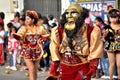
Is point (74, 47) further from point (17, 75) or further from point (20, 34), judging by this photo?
point (17, 75)

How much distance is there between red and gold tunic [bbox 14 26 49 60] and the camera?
9.20 m

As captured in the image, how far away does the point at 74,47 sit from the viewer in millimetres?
5414

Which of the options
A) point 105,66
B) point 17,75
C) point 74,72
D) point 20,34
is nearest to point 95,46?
point 74,72

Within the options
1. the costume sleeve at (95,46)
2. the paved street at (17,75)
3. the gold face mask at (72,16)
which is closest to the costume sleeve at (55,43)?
the gold face mask at (72,16)

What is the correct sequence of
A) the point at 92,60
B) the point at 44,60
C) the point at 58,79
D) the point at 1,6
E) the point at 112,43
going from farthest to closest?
1. the point at 1,6
2. the point at 44,60
3. the point at 112,43
4. the point at 58,79
5. the point at 92,60

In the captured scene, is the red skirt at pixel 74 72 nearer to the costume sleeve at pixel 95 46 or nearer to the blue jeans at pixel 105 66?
the costume sleeve at pixel 95 46

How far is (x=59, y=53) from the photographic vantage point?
5.50m

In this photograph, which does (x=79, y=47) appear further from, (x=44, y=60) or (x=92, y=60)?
(x=44, y=60)

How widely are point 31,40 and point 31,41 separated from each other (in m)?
0.02

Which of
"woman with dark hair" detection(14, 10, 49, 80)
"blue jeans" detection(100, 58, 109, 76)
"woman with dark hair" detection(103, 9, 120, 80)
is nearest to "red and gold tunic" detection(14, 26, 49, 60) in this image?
"woman with dark hair" detection(14, 10, 49, 80)

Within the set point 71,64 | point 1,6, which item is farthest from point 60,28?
point 1,6

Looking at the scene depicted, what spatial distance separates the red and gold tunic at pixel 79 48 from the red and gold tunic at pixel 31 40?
3770mm

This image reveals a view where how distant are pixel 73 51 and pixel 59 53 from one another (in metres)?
0.20

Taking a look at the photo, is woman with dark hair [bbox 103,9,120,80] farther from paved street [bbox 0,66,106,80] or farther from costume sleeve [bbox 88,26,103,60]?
costume sleeve [bbox 88,26,103,60]
